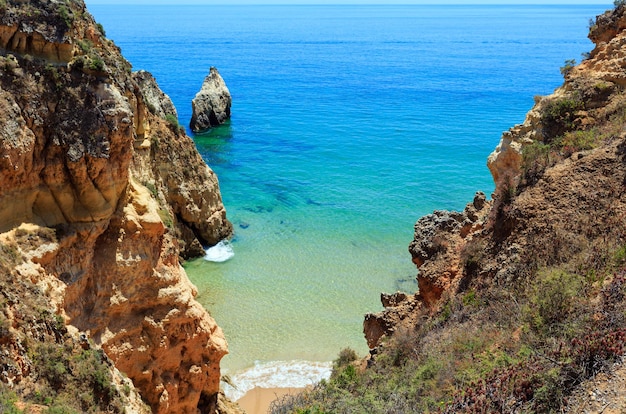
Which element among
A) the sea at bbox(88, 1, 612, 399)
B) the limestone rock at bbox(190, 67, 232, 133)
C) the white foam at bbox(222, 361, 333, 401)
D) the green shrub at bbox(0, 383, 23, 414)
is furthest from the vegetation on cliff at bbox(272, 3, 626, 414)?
the limestone rock at bbox(190, 67, 232, 133)

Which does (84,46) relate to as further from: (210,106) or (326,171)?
(210,106)

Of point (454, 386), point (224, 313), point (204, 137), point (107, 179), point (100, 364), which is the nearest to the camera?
point (454, 386)

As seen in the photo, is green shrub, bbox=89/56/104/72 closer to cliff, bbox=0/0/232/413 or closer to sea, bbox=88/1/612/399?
cliff, bbox=0/0/232/413

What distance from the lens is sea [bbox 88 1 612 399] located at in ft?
87.1

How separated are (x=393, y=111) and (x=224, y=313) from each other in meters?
48.3

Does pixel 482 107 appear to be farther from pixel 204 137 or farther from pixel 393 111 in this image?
pixel 204 137

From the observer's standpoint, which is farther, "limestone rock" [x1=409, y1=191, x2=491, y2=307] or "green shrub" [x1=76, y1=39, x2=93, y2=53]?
"limestone rock" [x1=409, y1=191, x2=491, y2=307]

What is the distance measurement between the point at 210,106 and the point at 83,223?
5268 centimetres

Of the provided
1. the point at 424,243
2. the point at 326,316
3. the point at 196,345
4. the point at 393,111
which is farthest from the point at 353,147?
the point at 196,345

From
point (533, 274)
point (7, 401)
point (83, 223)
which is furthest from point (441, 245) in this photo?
point (7, 401)

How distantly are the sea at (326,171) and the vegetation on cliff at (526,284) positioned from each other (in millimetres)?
8278

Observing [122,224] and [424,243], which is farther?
[424,243]

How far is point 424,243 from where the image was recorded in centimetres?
1875

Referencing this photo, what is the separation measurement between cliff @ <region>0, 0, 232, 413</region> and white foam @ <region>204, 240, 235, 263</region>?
15.3 metres
